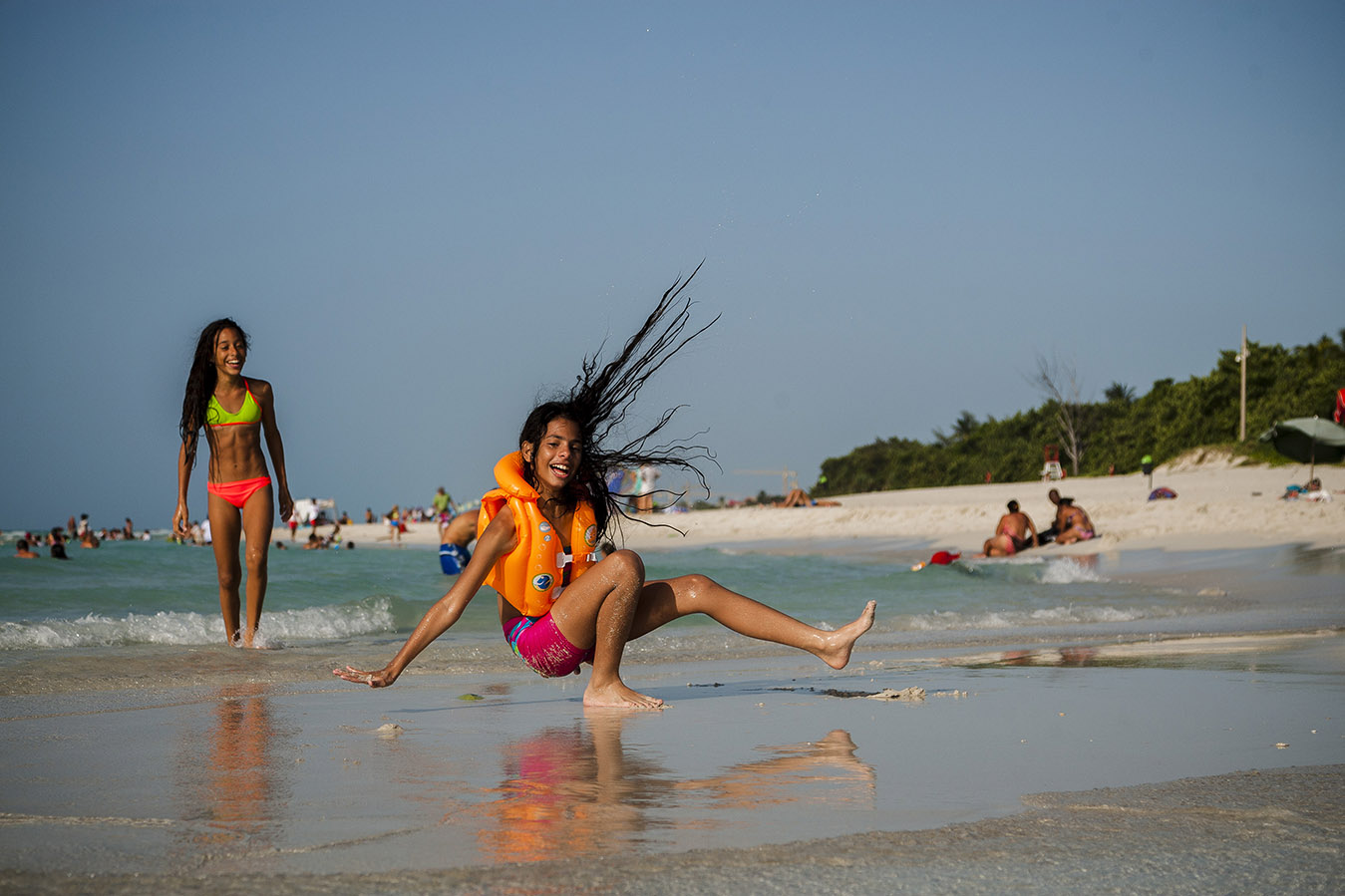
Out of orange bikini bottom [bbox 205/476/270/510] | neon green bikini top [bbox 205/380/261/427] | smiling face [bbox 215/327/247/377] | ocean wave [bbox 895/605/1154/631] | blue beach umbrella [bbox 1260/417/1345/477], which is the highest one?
blue beach umbrella [bbox 1260/417/1345/477]

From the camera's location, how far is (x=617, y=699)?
14.9 feet

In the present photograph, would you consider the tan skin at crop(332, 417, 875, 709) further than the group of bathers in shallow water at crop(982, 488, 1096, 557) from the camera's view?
No

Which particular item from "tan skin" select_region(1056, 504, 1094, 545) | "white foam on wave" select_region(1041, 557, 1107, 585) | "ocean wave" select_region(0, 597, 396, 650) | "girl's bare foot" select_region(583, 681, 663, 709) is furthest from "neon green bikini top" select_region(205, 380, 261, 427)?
"tan skin" select_region(1056, 504, 1094, 545)

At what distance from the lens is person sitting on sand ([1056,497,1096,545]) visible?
19.0m

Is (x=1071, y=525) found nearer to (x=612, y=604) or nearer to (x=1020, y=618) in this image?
(x=1020, y=618)

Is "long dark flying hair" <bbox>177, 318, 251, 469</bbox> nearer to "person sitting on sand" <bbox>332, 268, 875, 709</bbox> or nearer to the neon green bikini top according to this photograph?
the neon green bikini top

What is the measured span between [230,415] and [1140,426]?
39431 mm

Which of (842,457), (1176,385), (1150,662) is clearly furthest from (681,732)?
(842,457)

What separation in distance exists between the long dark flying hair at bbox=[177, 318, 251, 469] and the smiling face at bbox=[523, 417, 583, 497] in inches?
127

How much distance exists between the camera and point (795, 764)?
3299 millimetres

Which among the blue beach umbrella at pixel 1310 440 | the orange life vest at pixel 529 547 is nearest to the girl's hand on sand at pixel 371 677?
the orange life vest at pixel 529 547

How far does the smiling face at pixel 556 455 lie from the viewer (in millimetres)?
4387

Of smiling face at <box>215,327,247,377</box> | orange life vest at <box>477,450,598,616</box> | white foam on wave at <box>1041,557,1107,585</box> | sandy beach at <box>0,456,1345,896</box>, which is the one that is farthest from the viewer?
white foam on wave at <box>1041,557,1107,585</box>

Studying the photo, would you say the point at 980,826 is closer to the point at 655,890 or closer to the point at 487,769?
the point at 655,890
